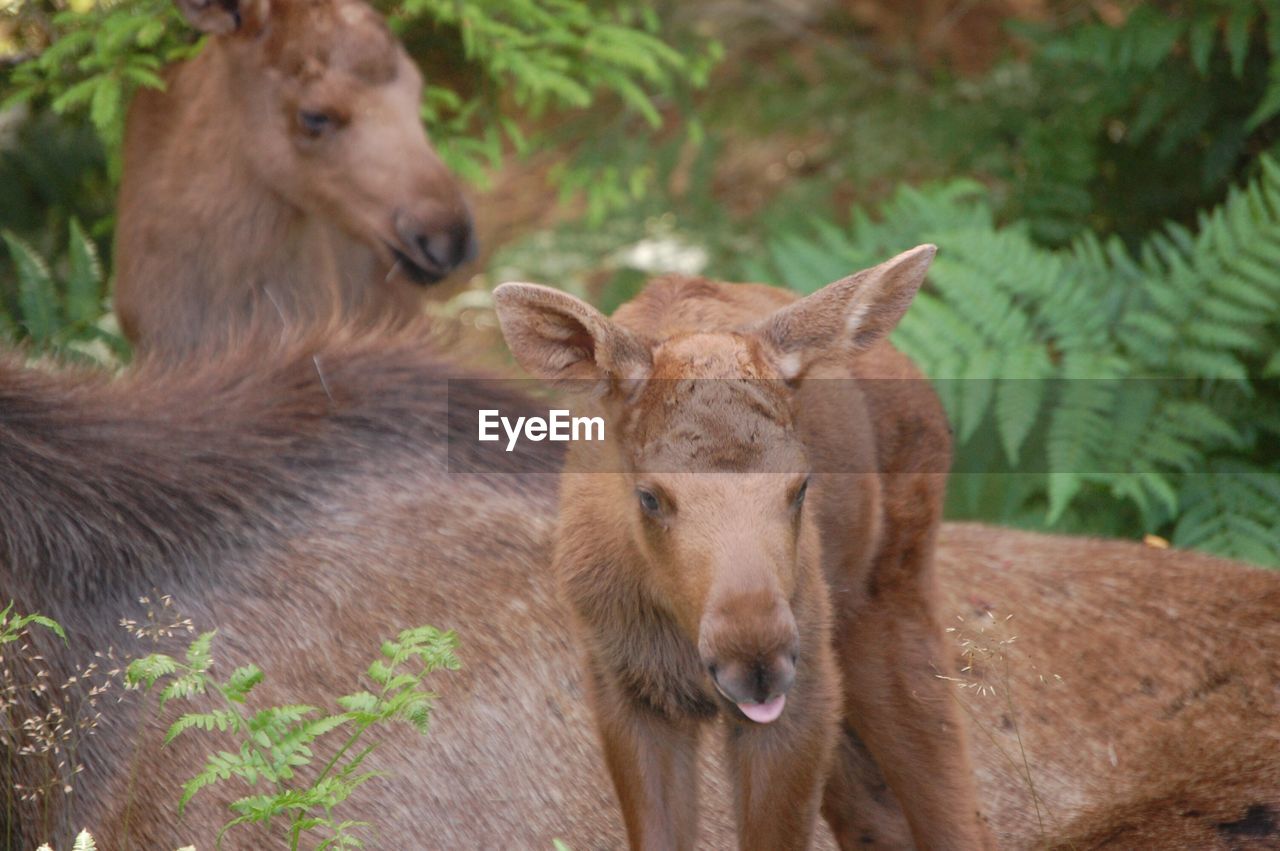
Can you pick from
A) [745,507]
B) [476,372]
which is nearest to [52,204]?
[476,372]

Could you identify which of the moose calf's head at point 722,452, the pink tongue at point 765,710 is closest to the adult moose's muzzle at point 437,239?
the moose calf's head at point 722,452

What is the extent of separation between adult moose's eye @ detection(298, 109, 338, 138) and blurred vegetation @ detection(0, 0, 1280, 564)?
1.81 ft

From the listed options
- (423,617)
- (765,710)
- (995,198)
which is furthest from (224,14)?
(995,198)

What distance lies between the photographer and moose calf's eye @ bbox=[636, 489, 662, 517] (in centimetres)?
267

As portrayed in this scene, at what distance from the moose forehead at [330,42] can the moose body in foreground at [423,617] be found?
1.25m

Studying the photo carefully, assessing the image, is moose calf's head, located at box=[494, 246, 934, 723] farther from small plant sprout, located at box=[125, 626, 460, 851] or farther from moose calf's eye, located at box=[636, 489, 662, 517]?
small plant sprout, located at box=[125, 626, 460, 851]

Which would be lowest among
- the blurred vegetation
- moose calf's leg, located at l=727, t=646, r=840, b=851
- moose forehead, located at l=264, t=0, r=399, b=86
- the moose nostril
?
the blurred vegetation

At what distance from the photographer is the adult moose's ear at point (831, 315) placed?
2855 mm

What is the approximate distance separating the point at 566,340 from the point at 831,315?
516 millimetres

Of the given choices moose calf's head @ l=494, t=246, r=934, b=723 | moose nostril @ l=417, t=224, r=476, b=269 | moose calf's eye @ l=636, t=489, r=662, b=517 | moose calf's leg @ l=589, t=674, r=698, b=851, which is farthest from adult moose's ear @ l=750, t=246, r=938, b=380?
moose nostril @ l=417, t=224, r=476, b=269

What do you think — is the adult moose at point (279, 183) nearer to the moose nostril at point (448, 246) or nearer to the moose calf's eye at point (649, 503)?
the moose nostril at point (448, 246)

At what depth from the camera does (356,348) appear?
4.14 metres

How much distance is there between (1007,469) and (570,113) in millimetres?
4439

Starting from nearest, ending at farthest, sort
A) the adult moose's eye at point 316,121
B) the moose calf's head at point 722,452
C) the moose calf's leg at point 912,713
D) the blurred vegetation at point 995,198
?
the moose calf's head at point 722,452, the moose calf's leg at point 912,713, the adult moose's eye at point 316,121, the blurred vegetation at point 995,198
